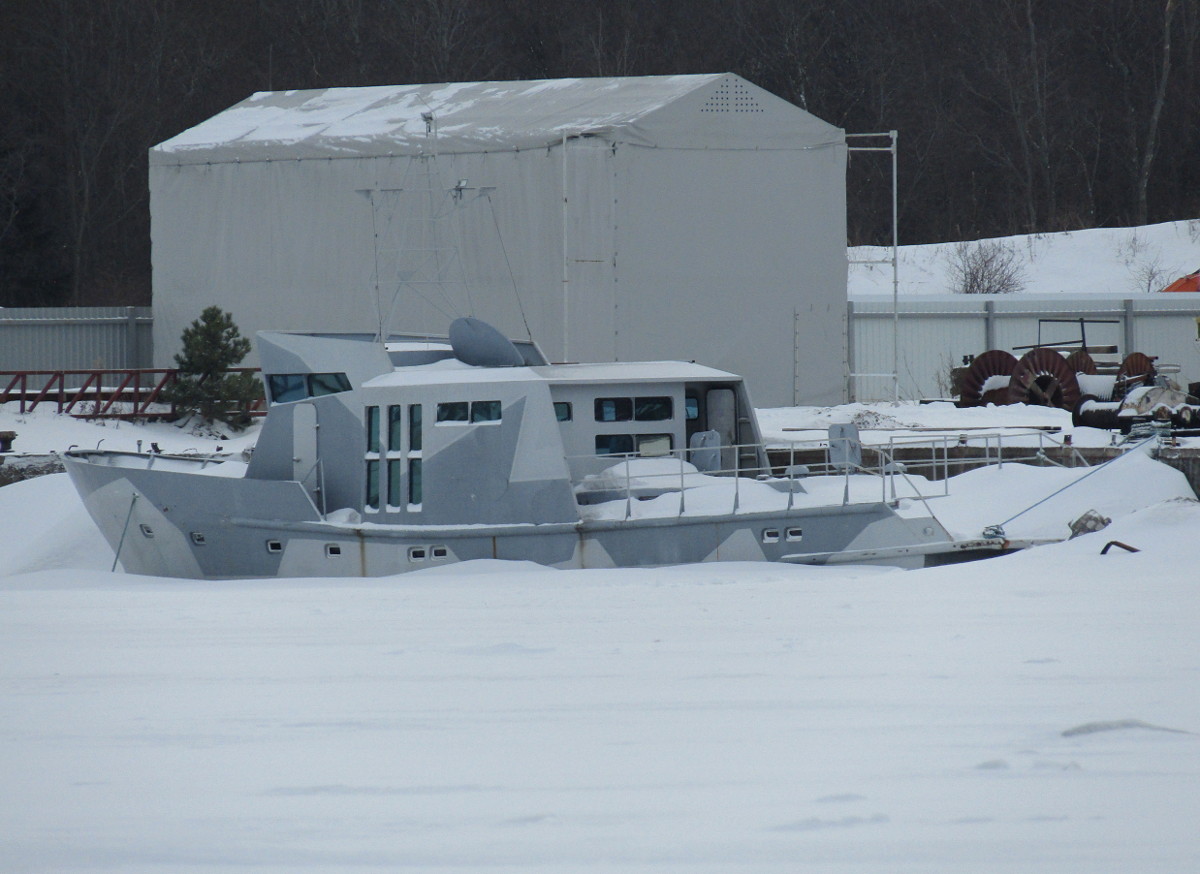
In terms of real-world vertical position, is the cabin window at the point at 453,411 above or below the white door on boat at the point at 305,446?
above

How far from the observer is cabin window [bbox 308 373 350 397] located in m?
15.6

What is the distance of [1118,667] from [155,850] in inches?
205

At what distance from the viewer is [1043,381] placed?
26250 mm

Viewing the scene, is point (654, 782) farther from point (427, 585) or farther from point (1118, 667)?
point (427, 585)

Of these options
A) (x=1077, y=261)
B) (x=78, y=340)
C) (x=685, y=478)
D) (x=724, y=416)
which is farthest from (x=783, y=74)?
(x=685, y=478)

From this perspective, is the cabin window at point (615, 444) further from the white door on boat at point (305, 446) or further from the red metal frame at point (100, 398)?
the red metal frame at point (100, 398)

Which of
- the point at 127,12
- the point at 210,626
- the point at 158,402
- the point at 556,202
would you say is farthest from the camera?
the point at 127,12

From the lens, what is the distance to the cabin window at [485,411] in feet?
47.9

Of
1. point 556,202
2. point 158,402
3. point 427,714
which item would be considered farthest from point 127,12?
point 427,714

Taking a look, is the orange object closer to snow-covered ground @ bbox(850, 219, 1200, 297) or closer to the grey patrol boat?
snow-covered ground @ bbox(850, 219, 1200, 297)

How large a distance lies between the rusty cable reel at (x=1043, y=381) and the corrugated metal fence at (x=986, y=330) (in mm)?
6012

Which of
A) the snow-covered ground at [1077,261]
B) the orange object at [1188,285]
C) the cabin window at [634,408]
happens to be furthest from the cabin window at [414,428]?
the snow-covered ground at [1077,261]

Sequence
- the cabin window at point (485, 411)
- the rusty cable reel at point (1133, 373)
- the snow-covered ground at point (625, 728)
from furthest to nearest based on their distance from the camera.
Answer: the rusty cable reel at point (1133, 373)
the cabin window at point (485, 411)
the snow-covered ground at point (625, 728)

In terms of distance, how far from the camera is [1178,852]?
17.4 ft
